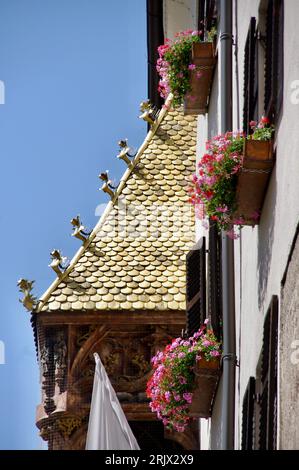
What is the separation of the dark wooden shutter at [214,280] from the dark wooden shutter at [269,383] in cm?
321

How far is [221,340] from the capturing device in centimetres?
1703

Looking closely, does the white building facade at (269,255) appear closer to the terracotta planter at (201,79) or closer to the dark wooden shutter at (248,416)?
the dark wooden shutter at (248,416)

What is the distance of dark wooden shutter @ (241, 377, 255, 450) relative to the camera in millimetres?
14870

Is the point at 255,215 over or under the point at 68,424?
over

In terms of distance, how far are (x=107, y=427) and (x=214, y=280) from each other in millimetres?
4528

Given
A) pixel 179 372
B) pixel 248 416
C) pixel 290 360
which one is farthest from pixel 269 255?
pixel 179 372

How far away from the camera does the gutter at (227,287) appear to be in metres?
16.3

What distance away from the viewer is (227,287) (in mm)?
16828

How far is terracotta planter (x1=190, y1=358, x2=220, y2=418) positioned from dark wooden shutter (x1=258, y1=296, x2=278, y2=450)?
9.13 ft

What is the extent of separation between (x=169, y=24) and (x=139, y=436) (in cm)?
725

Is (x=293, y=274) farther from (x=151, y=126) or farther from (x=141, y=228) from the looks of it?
(x=151, y=126)

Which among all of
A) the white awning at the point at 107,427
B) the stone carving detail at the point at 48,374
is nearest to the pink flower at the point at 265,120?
the white awning at the point at 107,427

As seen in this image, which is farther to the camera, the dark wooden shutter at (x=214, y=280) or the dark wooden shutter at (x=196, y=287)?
the dark wooden shutter at (x=196, y=287)

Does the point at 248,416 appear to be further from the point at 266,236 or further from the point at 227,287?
the point at 227,287
